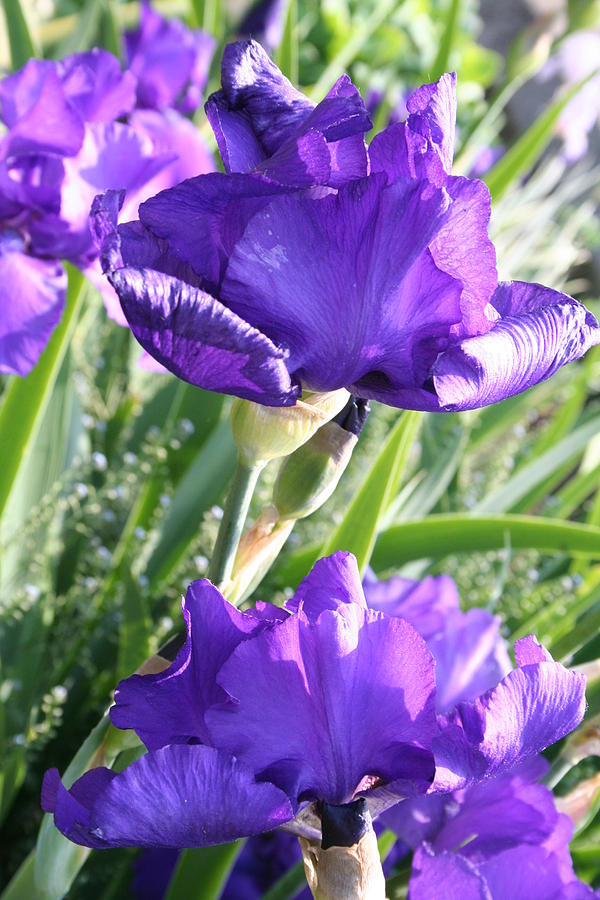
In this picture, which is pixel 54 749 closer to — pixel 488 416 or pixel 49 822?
pixel 49 822

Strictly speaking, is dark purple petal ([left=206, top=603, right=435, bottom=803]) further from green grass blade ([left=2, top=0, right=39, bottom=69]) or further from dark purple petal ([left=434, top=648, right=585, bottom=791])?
green grass blade ([left=2, top=0, right=39, bottom=69])

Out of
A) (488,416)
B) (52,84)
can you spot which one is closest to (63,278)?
(52,84)

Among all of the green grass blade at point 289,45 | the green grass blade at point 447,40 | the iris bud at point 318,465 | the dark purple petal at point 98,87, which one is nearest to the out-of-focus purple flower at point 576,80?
the green grass blade at point 447,40

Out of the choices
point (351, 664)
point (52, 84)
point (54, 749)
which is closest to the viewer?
point (351, 664)

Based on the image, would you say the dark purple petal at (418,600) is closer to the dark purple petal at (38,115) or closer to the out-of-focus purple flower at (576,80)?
the dark purple petal at (38,115)

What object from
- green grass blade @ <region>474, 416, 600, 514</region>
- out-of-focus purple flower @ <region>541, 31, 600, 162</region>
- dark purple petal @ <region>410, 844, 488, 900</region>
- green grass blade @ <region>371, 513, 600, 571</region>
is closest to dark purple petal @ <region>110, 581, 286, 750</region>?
dark purple petal @ <region>410, 844, 488, 900</region>
